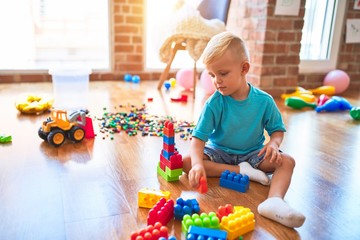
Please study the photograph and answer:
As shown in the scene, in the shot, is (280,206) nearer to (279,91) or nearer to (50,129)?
(50,129)

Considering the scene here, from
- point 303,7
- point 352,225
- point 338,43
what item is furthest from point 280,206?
point 338,43

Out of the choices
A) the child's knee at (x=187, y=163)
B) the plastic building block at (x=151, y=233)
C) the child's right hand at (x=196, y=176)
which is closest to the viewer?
the plastic building block at (x=151, y=233)

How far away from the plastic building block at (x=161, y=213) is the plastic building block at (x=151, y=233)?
6cm

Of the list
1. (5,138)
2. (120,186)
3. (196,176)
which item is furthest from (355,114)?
(5,138)

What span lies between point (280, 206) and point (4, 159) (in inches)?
40.7

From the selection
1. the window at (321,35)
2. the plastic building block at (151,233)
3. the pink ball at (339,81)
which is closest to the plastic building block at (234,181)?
the plastic building block at (151,233)

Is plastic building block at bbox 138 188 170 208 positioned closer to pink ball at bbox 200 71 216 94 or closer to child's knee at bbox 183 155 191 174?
child's knee at bbox 183 155 191 174

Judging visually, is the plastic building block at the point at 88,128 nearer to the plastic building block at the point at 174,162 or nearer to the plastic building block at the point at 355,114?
the plastic building block at the point at 174,162

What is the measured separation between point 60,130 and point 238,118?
791 millimetres

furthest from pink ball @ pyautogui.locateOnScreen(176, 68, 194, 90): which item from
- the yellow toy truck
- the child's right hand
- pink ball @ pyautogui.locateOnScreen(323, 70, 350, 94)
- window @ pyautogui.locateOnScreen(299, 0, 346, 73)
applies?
the child's right hand

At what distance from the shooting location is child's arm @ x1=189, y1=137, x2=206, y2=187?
1069 millimetres

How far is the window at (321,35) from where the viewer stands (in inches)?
129

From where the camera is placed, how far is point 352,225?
3.26ft

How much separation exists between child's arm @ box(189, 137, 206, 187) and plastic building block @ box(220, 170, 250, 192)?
0.30ft
